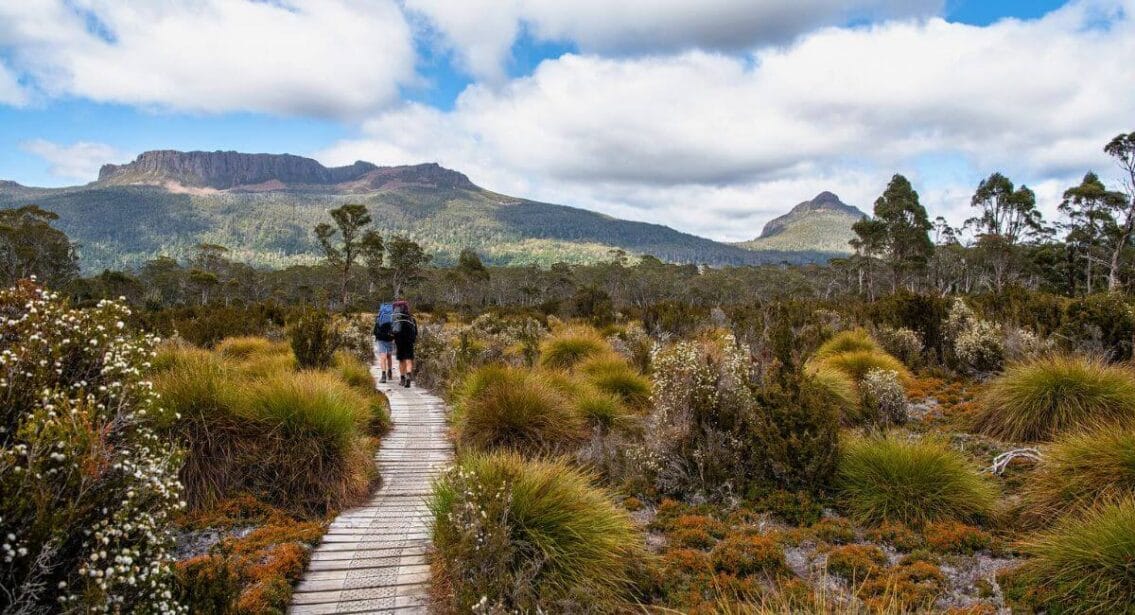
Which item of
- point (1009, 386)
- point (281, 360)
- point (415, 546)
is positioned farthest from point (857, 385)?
point (281, 360)

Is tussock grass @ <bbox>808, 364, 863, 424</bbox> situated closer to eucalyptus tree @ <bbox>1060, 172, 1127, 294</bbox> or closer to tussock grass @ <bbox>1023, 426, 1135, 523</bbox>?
tussock grass @ <bbox>1023, 426, 1135, 523</bbox>

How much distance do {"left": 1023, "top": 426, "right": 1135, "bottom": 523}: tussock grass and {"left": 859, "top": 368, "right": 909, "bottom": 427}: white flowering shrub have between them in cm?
268

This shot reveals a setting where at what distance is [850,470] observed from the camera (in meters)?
6.21

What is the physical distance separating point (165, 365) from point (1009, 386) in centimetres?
1130

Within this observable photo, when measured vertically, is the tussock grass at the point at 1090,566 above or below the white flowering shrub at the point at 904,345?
below

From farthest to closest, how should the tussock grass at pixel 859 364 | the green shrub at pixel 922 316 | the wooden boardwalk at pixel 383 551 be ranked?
1. the green shrub at pixel 922 316
2. the tussock grass at pixel 859 364
3. the wooden boardwalk at pixel 383 551

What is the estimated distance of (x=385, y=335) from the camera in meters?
12.0

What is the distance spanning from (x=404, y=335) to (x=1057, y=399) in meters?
10.7

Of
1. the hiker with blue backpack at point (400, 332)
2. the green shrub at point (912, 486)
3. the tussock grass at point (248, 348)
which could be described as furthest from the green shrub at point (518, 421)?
the tussock grass at point (248, 348)

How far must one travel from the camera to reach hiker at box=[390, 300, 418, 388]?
37.8 feet

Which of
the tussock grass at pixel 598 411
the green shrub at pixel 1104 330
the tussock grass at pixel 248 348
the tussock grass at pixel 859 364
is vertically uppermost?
the green shrub at pixel 1104 330

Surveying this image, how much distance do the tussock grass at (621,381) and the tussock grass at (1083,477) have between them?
5371mm

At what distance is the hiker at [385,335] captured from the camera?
11.8 meters

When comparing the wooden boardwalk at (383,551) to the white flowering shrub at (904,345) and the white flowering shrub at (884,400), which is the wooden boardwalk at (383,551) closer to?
the white flowering shrub at (884,400)
